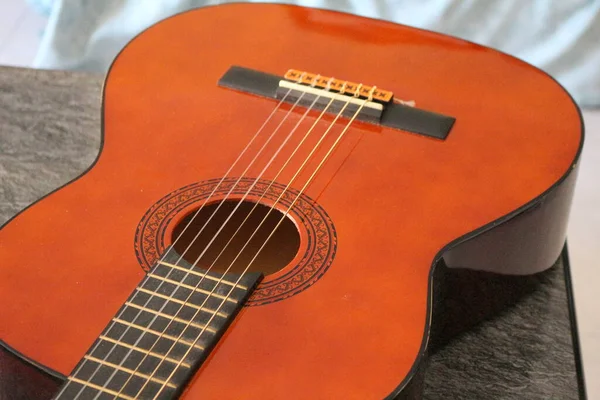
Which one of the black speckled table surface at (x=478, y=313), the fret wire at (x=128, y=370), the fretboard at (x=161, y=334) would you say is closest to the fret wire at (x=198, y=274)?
the fretboard at (x=161, y=334)

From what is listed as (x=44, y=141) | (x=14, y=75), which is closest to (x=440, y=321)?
(x=44, y=141)

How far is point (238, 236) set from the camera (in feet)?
2.92

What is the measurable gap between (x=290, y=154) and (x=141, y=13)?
2.37 ft

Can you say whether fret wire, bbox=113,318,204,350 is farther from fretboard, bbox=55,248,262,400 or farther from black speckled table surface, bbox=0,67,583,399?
black speckled table surface, bbox=0,67,583,399

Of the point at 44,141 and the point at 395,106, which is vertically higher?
the point at 395,106

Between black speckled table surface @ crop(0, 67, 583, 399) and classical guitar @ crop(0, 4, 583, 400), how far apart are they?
86mm

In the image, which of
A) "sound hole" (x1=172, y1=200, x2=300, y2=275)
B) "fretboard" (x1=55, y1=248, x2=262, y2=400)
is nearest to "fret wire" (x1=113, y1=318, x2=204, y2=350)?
"fretboard" (x1=55, y1=248, x2=262, y2=400)

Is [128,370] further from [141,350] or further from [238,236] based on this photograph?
[238,236]

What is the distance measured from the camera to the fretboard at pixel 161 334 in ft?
2.03

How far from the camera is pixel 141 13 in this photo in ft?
4.78

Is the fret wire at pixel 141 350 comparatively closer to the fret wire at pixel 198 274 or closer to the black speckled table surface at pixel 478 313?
the fret wire at pixel 198 274

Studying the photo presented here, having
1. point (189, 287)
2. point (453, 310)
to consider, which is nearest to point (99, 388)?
point (189, 287)

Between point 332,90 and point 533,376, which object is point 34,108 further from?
point 533,376

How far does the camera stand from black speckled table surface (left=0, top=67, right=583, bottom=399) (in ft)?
2.99
